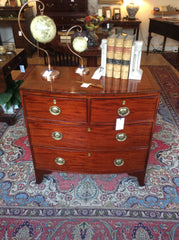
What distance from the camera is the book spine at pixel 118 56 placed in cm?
152

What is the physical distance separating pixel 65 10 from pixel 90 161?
199 inches

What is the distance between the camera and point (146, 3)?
5.93 meters

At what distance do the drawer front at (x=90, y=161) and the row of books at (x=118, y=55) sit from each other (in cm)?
68

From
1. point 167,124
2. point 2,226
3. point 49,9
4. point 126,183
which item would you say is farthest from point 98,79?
point 49,9

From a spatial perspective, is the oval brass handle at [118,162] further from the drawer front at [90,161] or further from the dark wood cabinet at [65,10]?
the dark wood cabinet at [65,10]

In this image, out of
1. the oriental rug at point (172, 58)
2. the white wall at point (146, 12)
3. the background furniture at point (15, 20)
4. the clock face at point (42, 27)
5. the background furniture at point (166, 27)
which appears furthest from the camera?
the white wall at point (146, 12)

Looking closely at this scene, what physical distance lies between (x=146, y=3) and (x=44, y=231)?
6.38 meters

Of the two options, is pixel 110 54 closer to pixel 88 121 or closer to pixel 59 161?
pixel 88 121

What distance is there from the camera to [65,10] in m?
5.56

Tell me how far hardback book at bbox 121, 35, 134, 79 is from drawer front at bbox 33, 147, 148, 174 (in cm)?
68

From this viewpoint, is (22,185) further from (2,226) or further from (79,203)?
(79,203)

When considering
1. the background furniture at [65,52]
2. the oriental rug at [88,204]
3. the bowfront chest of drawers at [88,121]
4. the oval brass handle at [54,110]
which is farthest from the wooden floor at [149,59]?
the oval brass handle at [54,110]

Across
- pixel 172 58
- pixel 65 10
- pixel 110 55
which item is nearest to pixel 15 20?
pixel 65 10

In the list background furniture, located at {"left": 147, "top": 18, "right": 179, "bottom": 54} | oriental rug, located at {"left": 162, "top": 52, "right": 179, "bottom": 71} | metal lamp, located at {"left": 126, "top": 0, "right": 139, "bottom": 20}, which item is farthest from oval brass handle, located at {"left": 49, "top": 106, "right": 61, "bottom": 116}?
metal lamp, located at {"left": 126, "top": 0, "right": 139, "bottom": 20}
